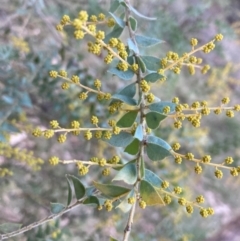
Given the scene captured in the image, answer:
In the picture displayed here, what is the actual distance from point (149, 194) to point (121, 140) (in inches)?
3.8

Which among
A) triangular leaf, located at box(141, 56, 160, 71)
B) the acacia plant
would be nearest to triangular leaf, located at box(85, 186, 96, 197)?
the acacia plant

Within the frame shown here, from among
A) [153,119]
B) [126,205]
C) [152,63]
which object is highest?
[152,63]

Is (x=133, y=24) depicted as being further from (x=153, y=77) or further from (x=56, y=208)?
(x=56, y=208)

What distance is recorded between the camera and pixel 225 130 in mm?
2252

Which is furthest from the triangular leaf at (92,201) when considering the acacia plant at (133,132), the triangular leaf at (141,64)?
the triangular leaf at (141,64)

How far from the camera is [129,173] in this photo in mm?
651

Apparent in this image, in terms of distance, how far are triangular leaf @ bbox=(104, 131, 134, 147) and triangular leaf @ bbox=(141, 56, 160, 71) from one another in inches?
4.6

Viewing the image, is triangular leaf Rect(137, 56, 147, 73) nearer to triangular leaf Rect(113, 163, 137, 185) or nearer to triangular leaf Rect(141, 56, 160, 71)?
triangular leaf Rect(141, 56, 160, 71)

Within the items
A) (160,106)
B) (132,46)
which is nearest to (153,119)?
(160,106)

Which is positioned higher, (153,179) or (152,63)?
(152,63)

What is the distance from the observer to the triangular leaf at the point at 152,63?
0.73 m

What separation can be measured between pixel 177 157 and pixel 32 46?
0.95 m

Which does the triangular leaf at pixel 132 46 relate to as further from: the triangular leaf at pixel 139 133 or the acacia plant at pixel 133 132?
the triangular leaf at pixel 139 133

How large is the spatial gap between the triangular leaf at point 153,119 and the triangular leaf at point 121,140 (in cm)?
4
